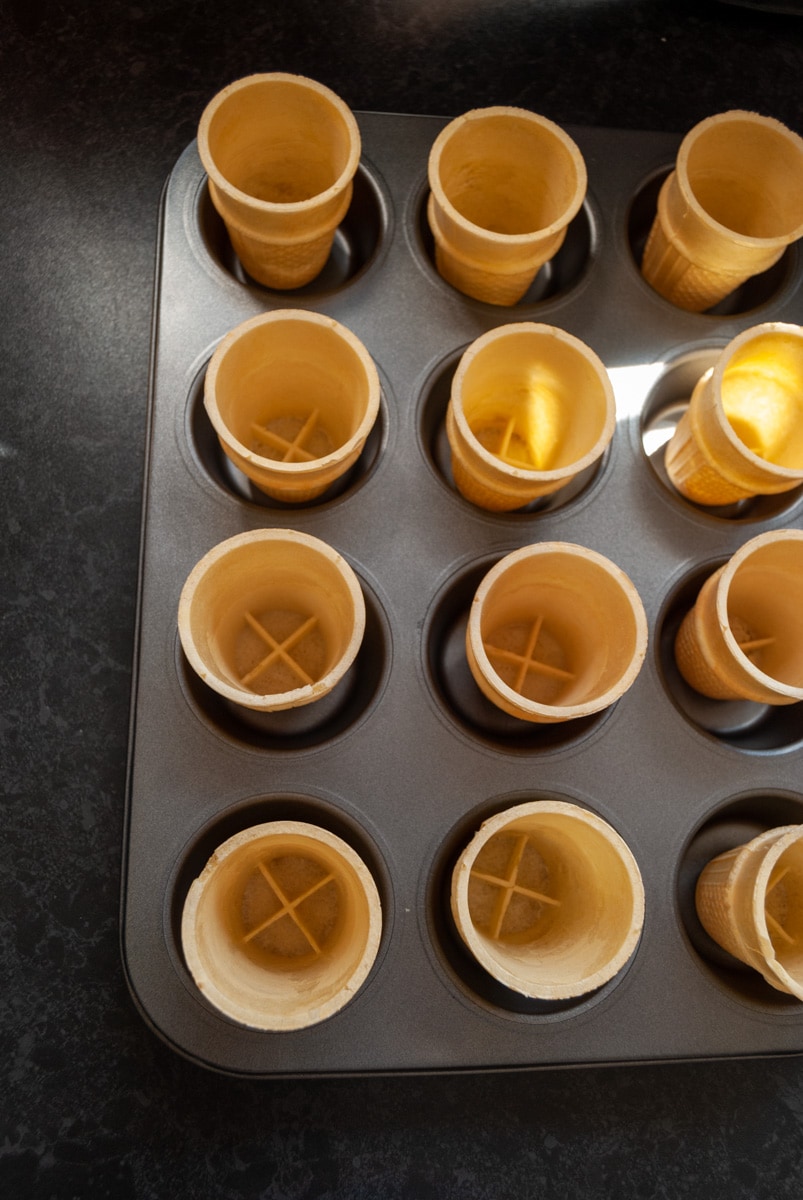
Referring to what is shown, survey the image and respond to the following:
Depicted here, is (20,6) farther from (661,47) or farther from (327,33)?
(661,47)

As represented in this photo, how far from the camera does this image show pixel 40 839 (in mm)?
1057

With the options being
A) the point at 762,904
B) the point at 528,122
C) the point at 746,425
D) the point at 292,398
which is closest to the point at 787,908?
the point at 762,904

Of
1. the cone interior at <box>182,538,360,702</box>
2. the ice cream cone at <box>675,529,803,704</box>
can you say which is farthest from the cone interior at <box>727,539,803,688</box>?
the cone interior at <box>182,538,360,702</box>

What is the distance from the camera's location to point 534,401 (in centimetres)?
106

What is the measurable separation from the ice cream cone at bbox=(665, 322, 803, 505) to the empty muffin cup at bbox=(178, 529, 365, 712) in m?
0.45

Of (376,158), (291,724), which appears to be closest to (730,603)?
(291,724)

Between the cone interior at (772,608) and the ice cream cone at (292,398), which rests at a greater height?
the ice cream cone at (292,398)

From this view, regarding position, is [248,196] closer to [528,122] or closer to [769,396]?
[528,122]

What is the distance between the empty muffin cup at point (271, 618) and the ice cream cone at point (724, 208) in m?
0.58

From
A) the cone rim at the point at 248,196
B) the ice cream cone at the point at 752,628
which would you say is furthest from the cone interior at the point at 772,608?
the cone rim at the point at 248,196

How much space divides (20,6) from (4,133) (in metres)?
0.20

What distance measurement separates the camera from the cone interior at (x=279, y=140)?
97cm

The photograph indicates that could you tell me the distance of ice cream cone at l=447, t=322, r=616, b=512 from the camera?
3.07ft

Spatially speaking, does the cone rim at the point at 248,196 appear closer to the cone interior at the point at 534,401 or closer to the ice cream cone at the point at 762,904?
the cone interior at the point at 534,401
